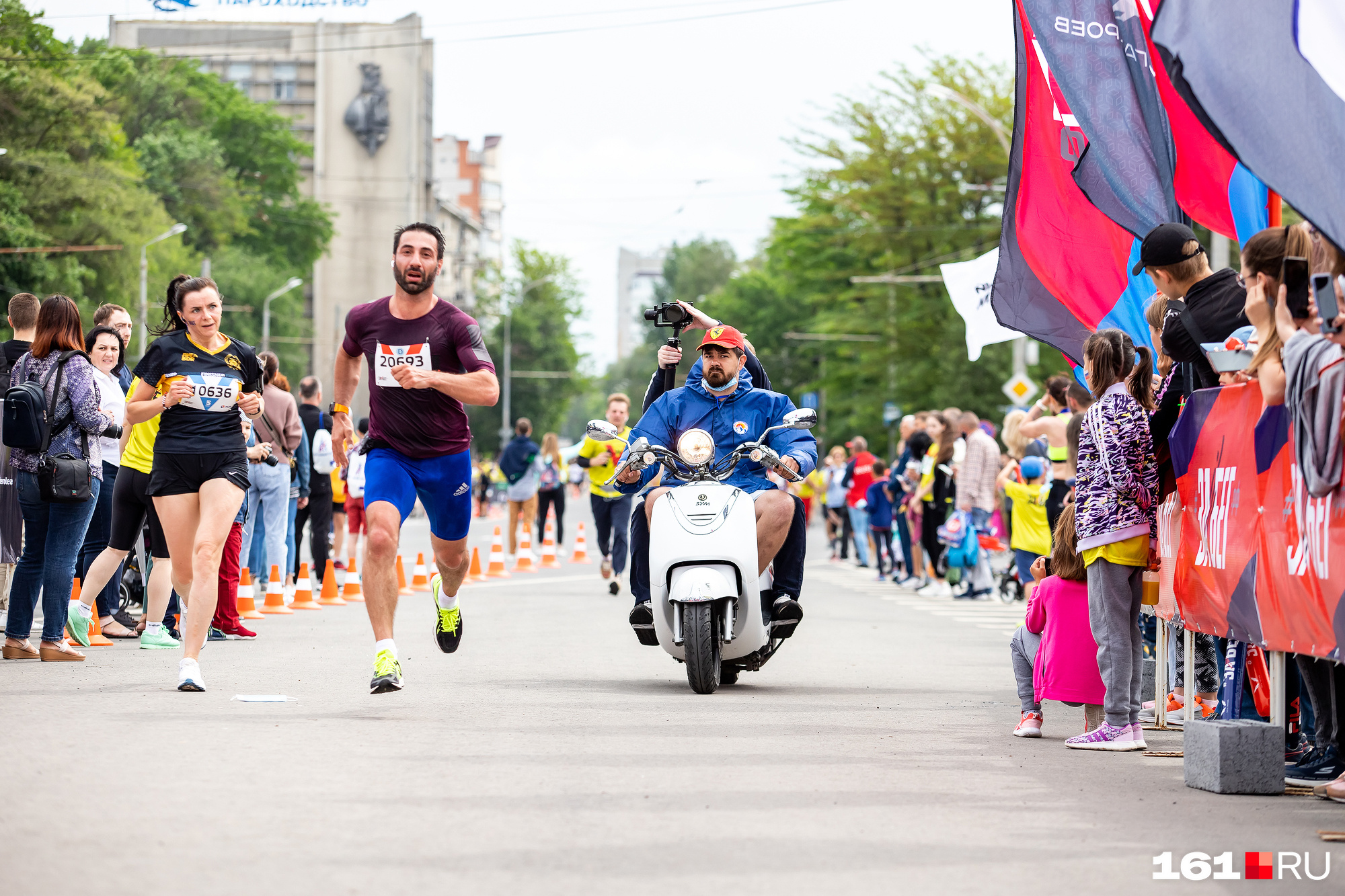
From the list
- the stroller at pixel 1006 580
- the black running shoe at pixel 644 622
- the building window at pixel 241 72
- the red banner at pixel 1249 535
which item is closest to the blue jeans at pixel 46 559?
the black running shoe at pixel 644 622

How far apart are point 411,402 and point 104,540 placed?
169 inches

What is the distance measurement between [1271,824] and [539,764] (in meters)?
2.51

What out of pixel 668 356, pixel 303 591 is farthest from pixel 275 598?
pixel 668 356

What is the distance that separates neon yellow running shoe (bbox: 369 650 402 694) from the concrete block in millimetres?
3777

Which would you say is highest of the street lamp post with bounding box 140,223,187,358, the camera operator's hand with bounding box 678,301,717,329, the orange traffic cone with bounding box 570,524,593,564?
the street lamp post with bounding box 140,223,187,358

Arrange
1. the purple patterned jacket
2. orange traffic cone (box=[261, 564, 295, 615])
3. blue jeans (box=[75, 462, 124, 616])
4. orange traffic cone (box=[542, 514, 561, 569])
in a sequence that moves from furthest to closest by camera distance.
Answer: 1. orange traffic cone (box=[542, 514, 561, 569])
2. orange traffic cone (box=[261, 564, 295, 615])
3. blue jeans (box=[75, 462, 124, 616])
4. the purple patterned jacket

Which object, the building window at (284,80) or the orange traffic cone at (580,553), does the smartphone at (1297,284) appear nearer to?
the orange traffic cone at (580,553)

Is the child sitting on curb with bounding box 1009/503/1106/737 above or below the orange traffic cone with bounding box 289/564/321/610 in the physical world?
above

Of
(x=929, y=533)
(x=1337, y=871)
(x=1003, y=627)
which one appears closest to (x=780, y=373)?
(x=929, y=533)

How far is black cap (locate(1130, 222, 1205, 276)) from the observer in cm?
739

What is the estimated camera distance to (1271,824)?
5590mm

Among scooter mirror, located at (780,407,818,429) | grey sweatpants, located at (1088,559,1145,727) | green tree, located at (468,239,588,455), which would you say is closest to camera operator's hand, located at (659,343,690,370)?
scooter mirror, located at (780,407,818,429)

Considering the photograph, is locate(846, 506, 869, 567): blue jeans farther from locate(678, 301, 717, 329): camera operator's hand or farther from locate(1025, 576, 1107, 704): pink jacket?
locate(1025, 576, 1107, 704): pink jacket

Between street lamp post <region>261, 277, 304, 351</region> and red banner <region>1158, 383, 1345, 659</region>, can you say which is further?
street lamp post <region>261, 277, 304, 351</region>
